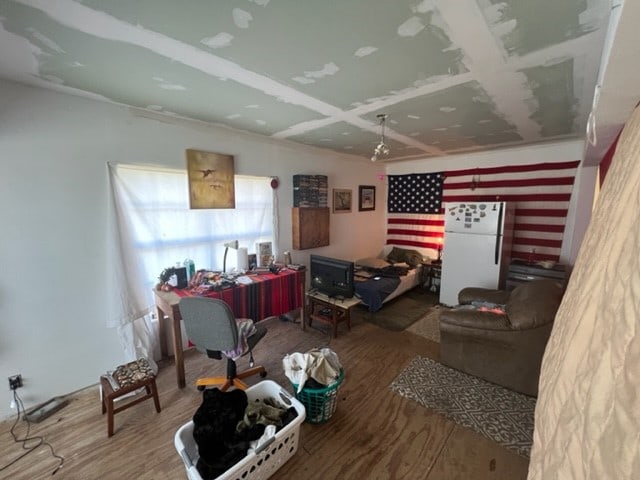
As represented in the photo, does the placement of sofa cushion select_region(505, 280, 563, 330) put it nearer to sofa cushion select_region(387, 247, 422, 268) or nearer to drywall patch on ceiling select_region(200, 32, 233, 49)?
sofa cushion select_region(387, 247, 422, 268)

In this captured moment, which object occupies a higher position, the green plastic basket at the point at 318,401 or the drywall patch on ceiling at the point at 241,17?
the drywall patch on ceiling at the point at 241,17

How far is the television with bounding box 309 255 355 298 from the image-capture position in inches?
117

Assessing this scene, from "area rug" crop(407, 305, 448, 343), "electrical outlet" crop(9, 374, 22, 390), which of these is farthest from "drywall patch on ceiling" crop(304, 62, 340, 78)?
"electrical outlet" crop(9, 374, 22, 390)

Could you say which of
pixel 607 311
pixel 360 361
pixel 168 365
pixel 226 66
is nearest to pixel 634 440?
pixel 607 311

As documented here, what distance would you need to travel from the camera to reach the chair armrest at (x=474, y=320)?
218 cm

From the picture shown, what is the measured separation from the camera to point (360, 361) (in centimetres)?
258

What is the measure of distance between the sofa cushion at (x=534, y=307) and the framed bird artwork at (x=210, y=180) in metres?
3.00

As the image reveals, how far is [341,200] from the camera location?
14.3 feet

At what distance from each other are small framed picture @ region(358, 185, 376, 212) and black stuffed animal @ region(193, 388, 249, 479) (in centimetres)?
380

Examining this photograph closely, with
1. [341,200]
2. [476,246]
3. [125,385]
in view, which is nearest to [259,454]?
[125,385]

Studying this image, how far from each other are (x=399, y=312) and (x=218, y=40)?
11.8 ft

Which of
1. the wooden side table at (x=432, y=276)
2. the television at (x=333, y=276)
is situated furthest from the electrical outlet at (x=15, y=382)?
the wooden side table at (x=432, y=276)

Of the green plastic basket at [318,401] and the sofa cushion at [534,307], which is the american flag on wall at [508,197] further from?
the green plastic basket at [318,401]

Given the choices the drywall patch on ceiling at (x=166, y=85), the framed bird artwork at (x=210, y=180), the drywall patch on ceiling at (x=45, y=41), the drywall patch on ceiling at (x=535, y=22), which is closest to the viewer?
the drywall patch on ceiling at (x=535, y=22)
